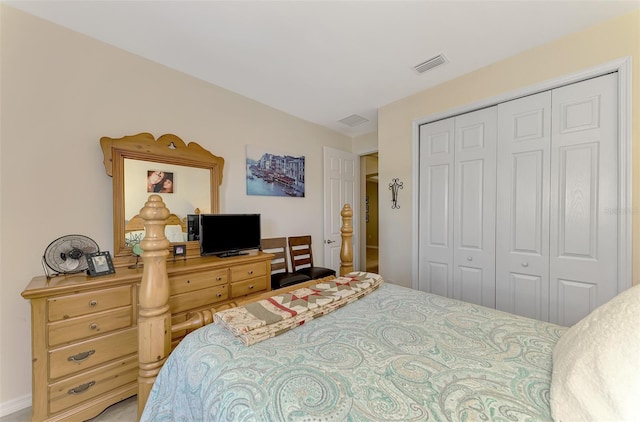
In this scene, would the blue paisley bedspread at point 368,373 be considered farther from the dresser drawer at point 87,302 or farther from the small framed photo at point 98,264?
the small framed photo at point 98,264

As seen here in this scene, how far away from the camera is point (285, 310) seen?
48.3 inches

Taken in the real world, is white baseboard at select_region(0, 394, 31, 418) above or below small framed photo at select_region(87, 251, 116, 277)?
below

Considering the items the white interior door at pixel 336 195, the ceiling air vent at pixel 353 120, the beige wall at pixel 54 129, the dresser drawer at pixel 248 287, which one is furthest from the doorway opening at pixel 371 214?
the beige wall at pixel 54 129

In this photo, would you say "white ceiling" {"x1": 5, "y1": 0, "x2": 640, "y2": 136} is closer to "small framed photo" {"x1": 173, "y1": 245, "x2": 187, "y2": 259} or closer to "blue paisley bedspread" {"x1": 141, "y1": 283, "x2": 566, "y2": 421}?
"small framed photo" {"x1": 173, "y1": 245, "x2": 187, "y2": 259}

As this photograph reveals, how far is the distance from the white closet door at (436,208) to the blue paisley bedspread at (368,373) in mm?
1332

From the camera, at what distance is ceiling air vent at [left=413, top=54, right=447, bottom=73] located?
210 centimetres

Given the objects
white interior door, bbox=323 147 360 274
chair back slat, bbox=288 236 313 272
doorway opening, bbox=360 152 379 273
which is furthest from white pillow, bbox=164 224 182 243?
doorway opening, bbox=360 152 379 273

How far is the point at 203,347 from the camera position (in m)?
0.99

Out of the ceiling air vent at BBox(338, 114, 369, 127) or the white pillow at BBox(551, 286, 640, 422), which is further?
the ceiling air vent at BBox(338, 114, 369, 127)

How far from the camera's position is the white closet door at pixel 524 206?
198cm

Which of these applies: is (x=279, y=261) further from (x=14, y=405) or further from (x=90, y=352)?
(x=14, y=405)

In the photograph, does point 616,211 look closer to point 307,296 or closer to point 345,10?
point 307,296

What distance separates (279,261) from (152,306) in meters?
2.04

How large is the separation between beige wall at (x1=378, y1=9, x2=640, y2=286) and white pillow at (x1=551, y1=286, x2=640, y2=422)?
5.03 feet
